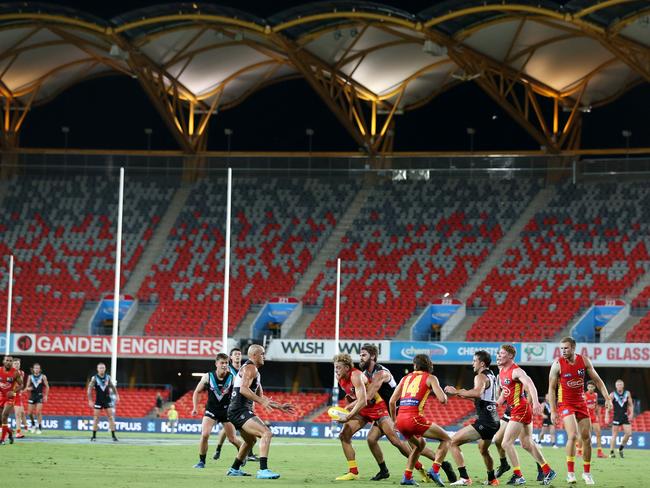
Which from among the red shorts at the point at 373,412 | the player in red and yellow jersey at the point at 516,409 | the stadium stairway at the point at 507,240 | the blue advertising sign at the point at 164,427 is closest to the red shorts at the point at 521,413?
the player in red and yellow jersey at the point at 516,409

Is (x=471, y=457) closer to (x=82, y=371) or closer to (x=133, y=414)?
(x=133, y=414)

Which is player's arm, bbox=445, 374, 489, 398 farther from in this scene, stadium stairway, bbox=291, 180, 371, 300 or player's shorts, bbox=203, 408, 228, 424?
stadium stairway, bbox=291, 180, 371, 300

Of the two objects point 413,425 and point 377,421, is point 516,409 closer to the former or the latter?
point 413,425

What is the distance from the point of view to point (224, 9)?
44.6 meters

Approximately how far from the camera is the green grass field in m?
17.5

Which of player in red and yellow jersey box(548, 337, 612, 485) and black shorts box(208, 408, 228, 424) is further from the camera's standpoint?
black shorts box(208, 408, 228, 424)

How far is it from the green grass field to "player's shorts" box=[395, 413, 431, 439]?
92 cm

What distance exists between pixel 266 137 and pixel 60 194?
1004cm

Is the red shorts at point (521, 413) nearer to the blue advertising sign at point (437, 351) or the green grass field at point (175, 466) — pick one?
the green grass field at point (175, 466)

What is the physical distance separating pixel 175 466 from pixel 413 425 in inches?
229

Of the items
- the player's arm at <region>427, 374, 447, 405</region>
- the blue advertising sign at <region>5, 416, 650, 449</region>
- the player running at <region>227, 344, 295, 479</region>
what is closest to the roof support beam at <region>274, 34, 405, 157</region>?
the blue advertising sign at <region>5, 416, 650, 449</region>

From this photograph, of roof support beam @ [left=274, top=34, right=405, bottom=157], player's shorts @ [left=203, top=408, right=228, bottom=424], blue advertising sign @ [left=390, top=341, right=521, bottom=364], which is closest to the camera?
player's shorts @ [left=203, top=408, right=228, bottom=424]

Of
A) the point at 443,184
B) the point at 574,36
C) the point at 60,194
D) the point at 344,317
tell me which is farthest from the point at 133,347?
the point at 574,36

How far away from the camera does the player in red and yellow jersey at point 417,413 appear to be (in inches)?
683
